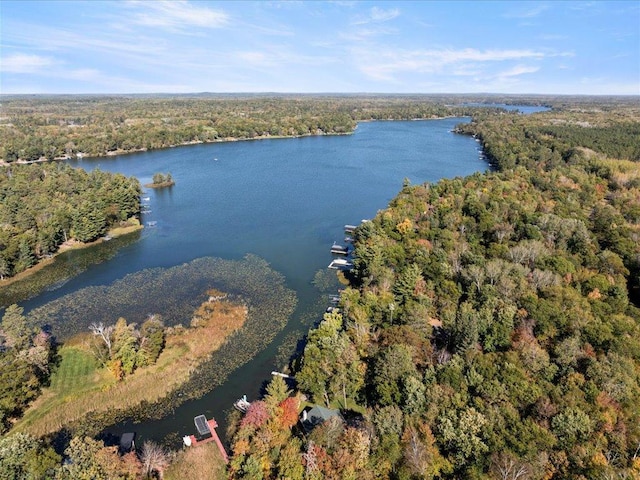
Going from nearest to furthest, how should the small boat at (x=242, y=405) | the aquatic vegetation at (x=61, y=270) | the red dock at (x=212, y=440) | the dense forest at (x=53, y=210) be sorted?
the red dock at (x=212, y=440), the small boat at (x=242, y=405), the aquatic vegetation at (x=61, y=270), the dense forest at (x=53, y=210)

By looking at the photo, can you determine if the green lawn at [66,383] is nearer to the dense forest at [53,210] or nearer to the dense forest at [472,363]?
the dense forest at [472,363]

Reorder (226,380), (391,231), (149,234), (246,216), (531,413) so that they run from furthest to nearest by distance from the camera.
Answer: (246,216) < (149,234) < (391,231) < (226,380) < (531,413)

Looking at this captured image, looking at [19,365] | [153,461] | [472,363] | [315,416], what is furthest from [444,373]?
[19,365]

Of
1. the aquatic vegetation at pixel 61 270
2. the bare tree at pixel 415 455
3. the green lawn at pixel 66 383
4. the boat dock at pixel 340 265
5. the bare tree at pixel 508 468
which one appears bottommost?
the green lawn at pixel 66 383

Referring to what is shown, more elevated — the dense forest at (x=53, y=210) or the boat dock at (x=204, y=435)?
the dense forest at (x=53, y=210)

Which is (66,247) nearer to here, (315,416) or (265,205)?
(265,205)

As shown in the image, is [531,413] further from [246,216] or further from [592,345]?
[246,216]

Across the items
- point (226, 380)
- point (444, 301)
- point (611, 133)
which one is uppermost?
point (611, 133)

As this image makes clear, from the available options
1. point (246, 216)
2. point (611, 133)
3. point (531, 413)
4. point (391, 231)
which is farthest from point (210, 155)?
point (611, 133)

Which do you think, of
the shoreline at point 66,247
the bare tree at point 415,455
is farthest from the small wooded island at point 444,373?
the shoreline at point 66,247
